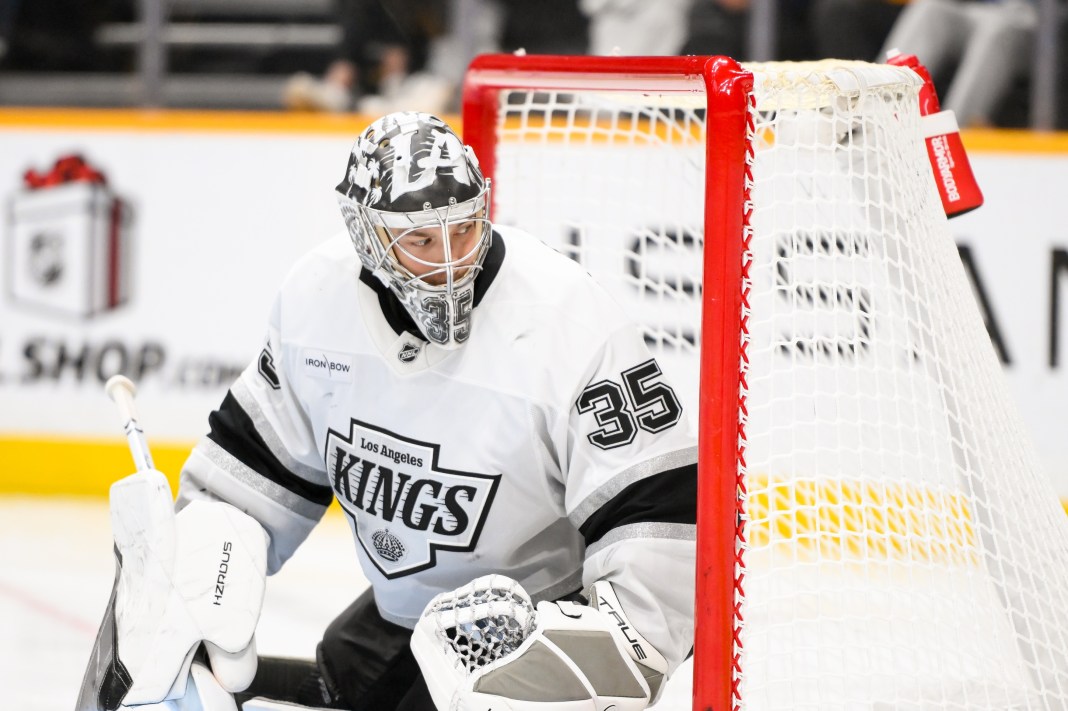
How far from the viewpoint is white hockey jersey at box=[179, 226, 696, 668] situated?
1787 millimetres

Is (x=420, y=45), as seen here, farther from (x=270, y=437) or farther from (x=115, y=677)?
(x=115, y=677)

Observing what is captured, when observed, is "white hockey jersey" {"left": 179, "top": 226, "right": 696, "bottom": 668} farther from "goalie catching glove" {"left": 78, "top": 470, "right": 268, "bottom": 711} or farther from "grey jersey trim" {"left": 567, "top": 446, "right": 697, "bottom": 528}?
"goalie catching glove" {"left": 78, "top": 470, "right": 268, "bottom": 711}

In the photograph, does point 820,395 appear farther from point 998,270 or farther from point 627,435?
point 998,270

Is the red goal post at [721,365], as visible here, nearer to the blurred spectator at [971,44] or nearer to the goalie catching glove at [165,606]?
the goalie catching glove at [165,606]

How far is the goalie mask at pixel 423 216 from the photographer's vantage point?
177 centimetres

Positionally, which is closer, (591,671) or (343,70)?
(591,671)

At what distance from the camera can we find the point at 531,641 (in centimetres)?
168

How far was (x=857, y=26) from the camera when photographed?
14.1 ft

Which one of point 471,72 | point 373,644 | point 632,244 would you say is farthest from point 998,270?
point 373,644

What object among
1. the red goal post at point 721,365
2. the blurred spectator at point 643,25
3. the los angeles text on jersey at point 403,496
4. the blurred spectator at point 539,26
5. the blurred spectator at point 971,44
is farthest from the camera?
the blurred spectator at point 539,26

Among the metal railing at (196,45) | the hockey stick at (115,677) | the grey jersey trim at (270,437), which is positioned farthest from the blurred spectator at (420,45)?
the hockey stick at (115,677)

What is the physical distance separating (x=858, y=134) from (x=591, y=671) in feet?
2.71

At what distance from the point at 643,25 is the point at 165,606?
312 centimetres

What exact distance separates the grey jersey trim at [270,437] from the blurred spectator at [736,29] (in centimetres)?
260
